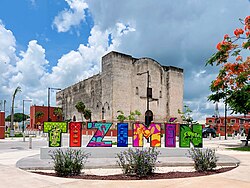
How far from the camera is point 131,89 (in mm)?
59156

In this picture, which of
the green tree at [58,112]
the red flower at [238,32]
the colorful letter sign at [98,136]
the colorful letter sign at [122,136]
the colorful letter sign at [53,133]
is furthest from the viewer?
the green tree at [58,112]

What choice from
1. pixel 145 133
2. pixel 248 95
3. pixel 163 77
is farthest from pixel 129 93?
pixel 145 133

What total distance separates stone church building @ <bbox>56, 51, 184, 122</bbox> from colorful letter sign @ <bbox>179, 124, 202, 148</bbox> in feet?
115

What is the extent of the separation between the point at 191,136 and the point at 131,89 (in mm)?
43104

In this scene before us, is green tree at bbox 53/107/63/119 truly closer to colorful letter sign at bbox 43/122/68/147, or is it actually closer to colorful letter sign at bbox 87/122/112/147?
colorful letter sign at bbox 43/122/68/147

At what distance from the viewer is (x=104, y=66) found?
58.7 m

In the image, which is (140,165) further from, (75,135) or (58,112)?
(58,112)

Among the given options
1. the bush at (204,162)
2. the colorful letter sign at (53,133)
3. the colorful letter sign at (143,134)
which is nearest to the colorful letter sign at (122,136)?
the colorful letter sign at (143,134)

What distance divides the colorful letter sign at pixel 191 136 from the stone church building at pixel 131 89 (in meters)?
35.1

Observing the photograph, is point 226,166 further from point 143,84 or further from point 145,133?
point 143,84

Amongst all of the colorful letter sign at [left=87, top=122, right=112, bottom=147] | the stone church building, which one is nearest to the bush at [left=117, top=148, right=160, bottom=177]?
the colorful letter sign at [left=87, top=122, right=112, bottom=147]

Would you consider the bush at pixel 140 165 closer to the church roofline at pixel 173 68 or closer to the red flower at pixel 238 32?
the red flower at pixel 238 32

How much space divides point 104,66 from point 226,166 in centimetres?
4724

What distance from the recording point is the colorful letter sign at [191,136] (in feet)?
52.6
